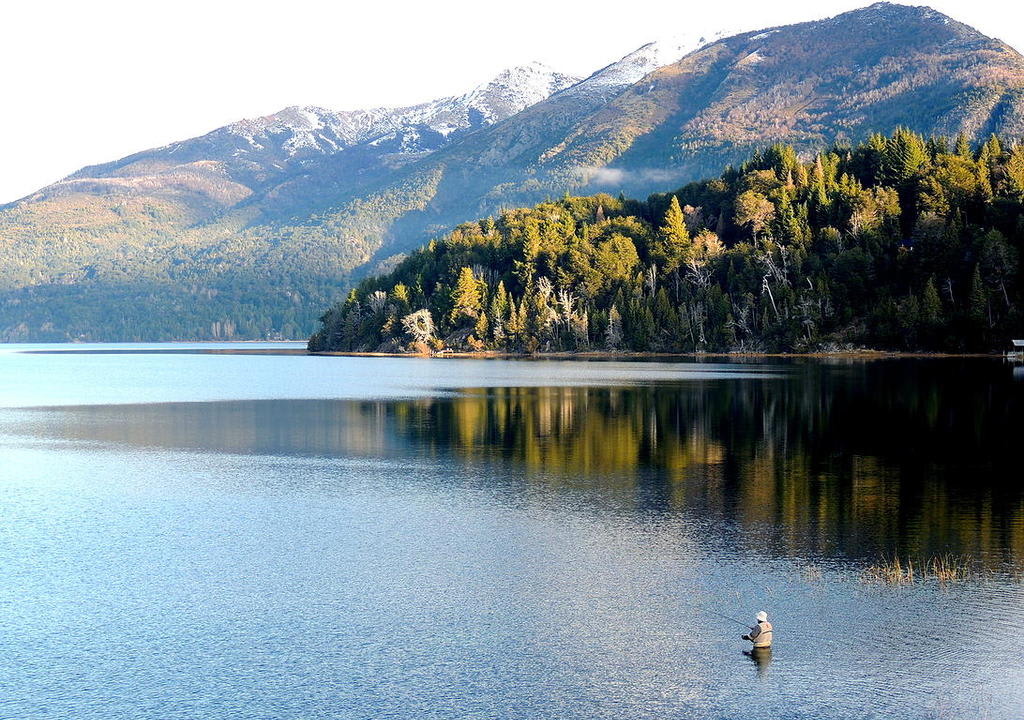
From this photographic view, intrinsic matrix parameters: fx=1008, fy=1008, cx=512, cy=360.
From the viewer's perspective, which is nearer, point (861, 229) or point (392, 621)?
point (392, 621)

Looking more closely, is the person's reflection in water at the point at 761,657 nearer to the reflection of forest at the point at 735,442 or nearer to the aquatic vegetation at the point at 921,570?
the aquatic vegetation at the point at 921,570

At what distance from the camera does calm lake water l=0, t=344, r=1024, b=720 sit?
2158 cm

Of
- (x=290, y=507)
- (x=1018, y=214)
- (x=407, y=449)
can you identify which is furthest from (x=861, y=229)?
(x=290, y=507)

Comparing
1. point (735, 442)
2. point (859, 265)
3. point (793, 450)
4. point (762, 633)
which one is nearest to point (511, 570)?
point (762, 633)

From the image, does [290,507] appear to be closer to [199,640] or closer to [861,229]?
[199,640]

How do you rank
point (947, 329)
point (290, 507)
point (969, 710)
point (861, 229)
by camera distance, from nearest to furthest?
1. point (969, 710)
2. point (290, 507)
3. point (947, 329)
4. point (861, 229)

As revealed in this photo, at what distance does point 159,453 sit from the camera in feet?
187

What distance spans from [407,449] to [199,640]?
Result: 1275 inches

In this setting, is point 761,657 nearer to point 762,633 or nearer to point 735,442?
point 762,633

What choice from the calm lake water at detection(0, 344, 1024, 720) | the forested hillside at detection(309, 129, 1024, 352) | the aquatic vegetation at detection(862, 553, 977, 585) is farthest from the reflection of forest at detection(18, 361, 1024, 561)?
the forested hillside at detection(309, 129, 1024, 352)

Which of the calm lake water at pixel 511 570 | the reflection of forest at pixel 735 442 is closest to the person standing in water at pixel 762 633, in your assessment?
the calm lake water at pixel 511 570

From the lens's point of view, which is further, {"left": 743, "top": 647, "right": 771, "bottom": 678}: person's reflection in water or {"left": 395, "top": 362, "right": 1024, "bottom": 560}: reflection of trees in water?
{"left": 395, "top": 362, "right": 1024, "bottom": 560}: reflection of trees in water

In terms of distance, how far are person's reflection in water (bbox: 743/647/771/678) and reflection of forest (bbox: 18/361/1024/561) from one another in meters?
9.38

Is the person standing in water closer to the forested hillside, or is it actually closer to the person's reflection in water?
the person's reflection in water
